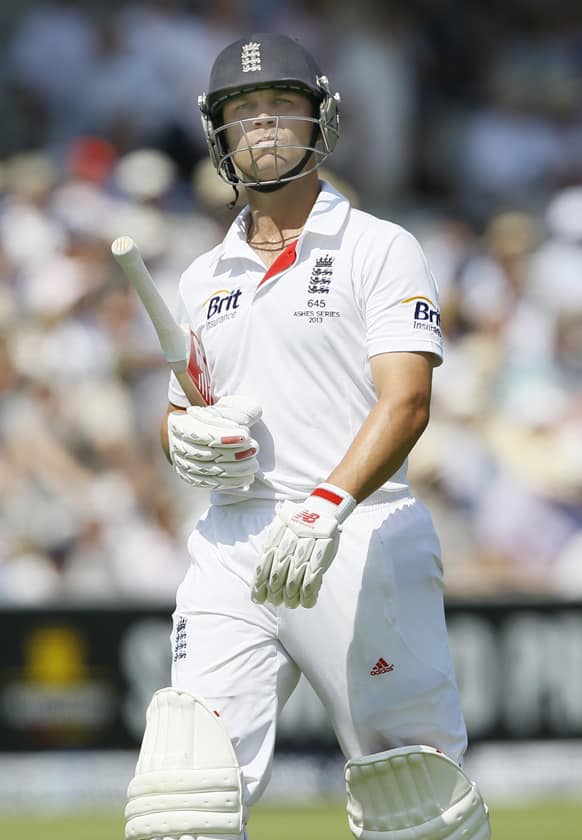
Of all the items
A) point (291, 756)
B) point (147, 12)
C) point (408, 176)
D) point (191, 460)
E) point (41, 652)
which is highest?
point (147, 12)

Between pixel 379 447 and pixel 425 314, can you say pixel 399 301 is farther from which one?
pixel 379 447

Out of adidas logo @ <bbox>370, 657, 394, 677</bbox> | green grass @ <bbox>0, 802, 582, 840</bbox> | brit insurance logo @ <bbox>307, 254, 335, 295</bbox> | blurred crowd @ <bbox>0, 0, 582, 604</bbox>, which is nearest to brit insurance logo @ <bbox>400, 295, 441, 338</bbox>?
brit insurance logo @ <bbox>307, 254, 335, 295</bbox>

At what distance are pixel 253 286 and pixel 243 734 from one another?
1.15 m

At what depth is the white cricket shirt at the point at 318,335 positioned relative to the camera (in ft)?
13.2

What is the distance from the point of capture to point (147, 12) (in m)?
11.3

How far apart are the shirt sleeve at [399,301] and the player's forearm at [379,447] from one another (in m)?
0.17

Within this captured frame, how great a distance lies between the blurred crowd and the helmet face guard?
13.8ft

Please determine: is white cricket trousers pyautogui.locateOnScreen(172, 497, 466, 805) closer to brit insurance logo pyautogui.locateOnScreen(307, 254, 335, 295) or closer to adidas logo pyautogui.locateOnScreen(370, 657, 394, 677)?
adidas logo pyautogui.locateOnScreen(370, 657, 394, 677)

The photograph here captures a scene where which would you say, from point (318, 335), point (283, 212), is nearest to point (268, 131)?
point (283, 212)

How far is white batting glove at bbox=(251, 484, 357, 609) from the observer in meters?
3.65

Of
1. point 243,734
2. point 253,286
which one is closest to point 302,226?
point 253,286

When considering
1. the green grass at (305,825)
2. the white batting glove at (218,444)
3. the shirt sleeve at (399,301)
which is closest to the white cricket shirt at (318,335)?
the shirt sleeve at (399,301)

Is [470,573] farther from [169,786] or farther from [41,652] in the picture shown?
[169,786]

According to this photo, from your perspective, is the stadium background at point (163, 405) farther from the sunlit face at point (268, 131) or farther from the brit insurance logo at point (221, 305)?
the sunlit face at point (268, 131)
